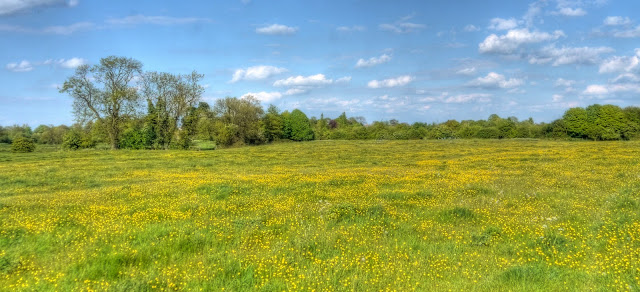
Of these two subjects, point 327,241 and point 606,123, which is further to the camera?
point 606,123

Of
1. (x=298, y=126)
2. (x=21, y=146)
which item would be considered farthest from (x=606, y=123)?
(x=21, y=146)

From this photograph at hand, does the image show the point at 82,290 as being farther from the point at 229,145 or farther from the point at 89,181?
the point at 229,145

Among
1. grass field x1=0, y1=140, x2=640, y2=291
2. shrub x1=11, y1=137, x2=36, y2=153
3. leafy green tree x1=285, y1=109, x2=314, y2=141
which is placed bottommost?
grass field x1=0, y1=140, x2=640, y2=291

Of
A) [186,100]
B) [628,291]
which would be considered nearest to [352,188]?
[628,291]

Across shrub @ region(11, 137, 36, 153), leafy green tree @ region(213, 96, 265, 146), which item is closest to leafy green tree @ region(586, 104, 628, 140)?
leafy green tree @ region(213, 96, 265, 146)

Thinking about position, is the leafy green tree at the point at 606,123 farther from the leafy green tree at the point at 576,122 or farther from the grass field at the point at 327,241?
the grass field at the point at 327,241

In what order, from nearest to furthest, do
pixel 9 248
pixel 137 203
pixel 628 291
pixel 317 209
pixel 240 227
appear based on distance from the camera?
pixel 628 291
pixel 9 248
pixel 240 227
pixel 317 209
pixel 137 203

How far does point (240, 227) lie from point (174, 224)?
6.69 feet

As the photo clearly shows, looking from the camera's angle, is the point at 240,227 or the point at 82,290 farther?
the point at 240,227

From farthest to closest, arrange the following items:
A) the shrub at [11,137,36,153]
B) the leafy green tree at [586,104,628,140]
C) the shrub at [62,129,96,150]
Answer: the leafy green tree at [586,104,628,140], the shrub at [62,129,96,150], the shrub at [11,137,36,153]

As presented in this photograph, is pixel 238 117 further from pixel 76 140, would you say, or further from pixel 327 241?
pixel 327 241

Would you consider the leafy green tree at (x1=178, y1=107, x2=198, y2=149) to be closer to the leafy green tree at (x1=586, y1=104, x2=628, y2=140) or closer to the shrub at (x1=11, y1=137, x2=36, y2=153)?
the shrub at (x1=11, y1=137, x2=36, y2=153)

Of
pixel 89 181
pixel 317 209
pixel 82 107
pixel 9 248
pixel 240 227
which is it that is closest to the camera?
pixel 9 248

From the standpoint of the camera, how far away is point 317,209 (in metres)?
12.3
